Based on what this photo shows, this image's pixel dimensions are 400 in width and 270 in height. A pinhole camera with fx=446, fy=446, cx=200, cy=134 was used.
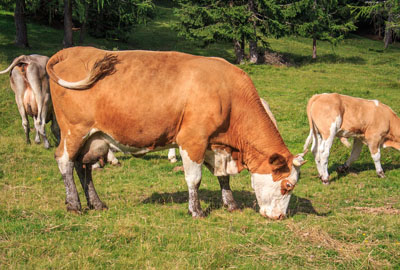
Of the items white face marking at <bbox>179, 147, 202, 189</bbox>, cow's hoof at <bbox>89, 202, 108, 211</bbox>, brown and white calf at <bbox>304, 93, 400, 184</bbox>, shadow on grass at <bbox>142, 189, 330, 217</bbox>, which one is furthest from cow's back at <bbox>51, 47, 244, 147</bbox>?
brown and white calf at <bbox>304, 93, 400, 184</bbox>

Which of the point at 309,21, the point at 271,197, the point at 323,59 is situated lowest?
the point at 323,59

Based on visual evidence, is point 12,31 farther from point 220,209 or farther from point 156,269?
point 156,269

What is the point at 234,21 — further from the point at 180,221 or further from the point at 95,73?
the point at 180,221

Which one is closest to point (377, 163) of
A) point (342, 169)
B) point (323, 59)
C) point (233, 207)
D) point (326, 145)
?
point (342, 169)

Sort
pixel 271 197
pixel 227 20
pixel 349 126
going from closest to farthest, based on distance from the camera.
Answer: pixel 271 197
pixel 349 126
pixel 227 20

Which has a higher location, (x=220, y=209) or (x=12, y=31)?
(x=220, y=209)

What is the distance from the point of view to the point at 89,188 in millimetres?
8016

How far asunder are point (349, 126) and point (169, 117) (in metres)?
7.00

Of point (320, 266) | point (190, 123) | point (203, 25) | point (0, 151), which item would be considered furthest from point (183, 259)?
point (203, 25)

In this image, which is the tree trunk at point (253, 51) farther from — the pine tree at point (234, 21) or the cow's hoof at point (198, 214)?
the cow's hoof at point (198, 214)

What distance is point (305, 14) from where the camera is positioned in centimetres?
3177

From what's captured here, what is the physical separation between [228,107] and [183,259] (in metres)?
2.94

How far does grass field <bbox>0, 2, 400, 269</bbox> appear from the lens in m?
5.55

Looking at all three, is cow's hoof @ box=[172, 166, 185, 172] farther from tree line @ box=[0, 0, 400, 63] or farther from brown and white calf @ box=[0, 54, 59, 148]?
tree line @ box=[0, 0, 400, 63]
